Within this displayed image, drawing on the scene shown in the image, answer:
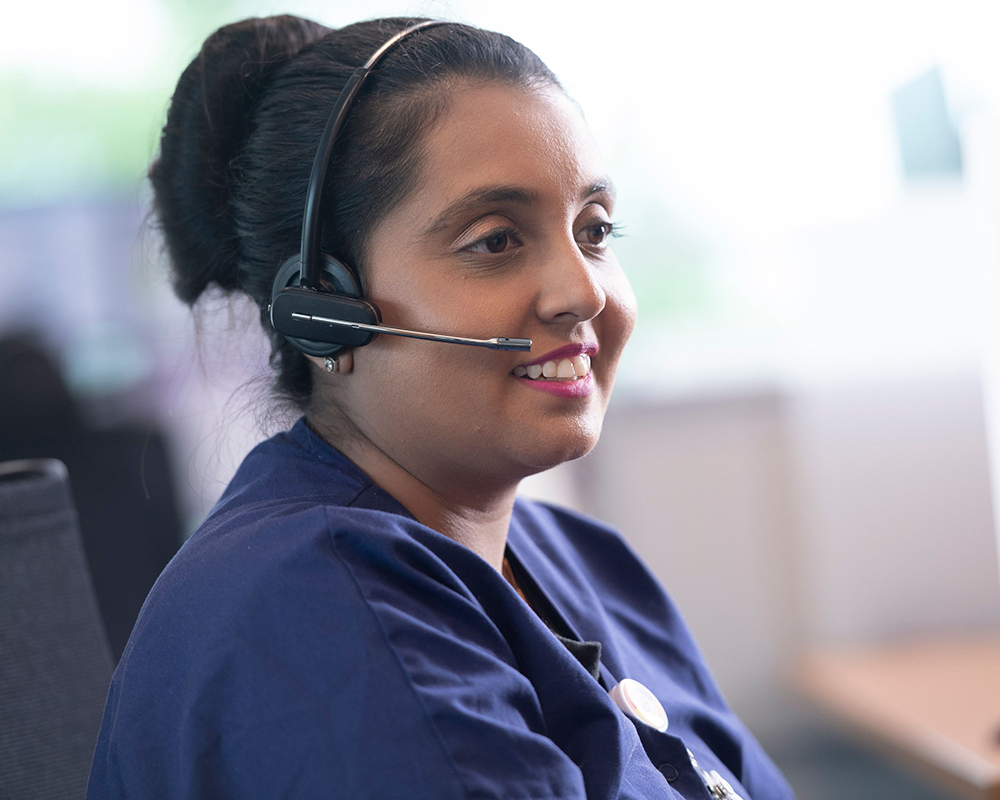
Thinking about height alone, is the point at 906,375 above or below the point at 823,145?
below

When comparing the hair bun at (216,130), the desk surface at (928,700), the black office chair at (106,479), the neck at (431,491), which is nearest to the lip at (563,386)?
the neck at (431,491)

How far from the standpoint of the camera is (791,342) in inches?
101

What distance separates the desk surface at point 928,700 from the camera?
1.51m

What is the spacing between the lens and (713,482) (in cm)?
254

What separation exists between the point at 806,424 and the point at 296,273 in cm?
182

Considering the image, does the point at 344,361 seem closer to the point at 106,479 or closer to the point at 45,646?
the point at 45,646

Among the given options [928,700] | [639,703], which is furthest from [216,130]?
[928,700]

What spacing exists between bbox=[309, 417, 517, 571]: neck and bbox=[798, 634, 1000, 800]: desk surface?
0.98 meters

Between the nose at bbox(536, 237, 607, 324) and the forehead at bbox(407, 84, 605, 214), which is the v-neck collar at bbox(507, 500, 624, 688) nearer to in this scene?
the nose at bbox(536, 237, 607, 324)

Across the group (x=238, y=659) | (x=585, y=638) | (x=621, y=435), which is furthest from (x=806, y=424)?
(x=238, y=659)

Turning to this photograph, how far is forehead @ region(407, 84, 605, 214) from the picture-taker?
0.85 m

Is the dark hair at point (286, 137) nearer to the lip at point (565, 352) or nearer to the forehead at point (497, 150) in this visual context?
the forehead at point (497, 150)

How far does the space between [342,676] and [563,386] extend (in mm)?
349

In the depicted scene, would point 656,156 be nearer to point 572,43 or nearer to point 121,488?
point 572,43
